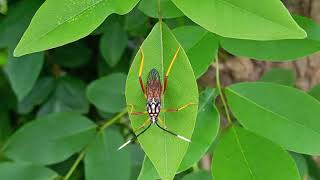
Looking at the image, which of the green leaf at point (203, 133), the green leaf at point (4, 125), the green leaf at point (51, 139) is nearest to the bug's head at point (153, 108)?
the green leaf at point (203, 133)

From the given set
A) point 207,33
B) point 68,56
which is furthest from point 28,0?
point 207,33

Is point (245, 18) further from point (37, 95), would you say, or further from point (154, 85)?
point (37, 95)

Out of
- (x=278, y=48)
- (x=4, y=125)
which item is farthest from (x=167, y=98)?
(x=4, y=125)

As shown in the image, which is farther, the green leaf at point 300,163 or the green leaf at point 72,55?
the green leaf at point 72,55

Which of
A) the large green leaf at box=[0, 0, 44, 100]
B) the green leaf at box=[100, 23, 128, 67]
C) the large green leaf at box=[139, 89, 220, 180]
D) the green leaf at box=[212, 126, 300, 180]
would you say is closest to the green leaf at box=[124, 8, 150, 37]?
the green leaf at box=[100, 23, 128, 67]

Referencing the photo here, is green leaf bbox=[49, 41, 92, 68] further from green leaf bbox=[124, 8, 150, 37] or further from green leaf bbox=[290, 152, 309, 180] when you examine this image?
green leaf bbox=[290, 152, 309, 180]

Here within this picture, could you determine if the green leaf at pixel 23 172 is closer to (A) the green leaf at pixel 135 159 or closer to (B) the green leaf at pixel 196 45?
(A) the green leaf at pixel 135 159

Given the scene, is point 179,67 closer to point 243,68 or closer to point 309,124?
point 309,124
